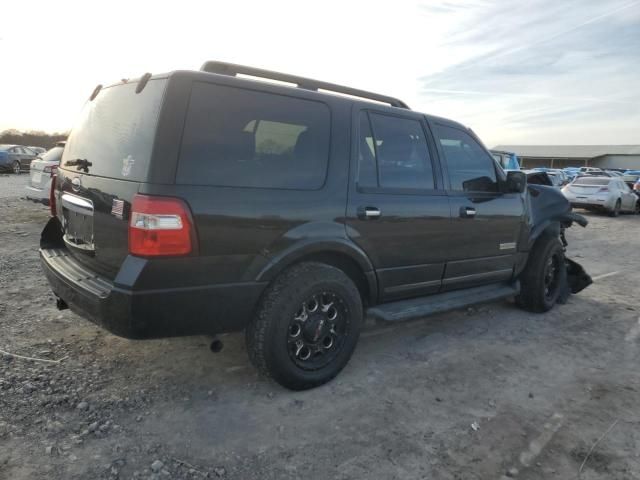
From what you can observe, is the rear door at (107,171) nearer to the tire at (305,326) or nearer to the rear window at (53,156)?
the tire at (305,326)

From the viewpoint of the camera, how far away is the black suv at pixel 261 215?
2594mm

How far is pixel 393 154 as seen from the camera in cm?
368

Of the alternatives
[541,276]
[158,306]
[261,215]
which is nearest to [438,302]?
[541,276]

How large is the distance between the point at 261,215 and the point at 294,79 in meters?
1.10

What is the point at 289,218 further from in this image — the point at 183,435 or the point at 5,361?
the point at 5,361

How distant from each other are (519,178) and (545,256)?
3.44ft

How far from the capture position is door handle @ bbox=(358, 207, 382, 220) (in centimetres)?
334

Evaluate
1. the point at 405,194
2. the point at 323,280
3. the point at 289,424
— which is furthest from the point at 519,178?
the point at 289,424

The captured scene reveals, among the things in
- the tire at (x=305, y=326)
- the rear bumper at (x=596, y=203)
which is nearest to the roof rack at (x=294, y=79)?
the tire at (x=305, y=326)

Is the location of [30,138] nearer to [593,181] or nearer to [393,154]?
[593,181]

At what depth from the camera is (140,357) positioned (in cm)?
356

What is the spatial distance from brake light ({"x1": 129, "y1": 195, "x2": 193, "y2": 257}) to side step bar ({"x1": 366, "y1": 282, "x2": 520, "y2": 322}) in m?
1.61

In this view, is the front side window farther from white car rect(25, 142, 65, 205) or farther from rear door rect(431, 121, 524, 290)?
white car rect(25, 142, 65, 205)

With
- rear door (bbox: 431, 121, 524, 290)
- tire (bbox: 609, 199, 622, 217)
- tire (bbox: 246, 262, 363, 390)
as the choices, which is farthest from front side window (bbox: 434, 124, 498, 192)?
tire (bbox: 609, 199, 622, 217)
